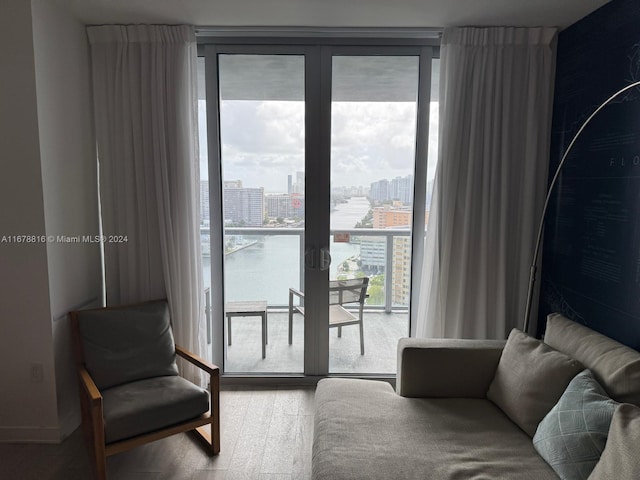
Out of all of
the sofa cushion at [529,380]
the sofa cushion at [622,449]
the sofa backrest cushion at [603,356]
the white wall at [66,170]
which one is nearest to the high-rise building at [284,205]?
the white wall at [66,170]

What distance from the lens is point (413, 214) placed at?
9.64 feet

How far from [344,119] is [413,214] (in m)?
0.88

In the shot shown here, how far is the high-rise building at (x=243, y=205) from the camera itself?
2.96 metres

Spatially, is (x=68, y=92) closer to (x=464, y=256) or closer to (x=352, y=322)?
(x=352, y=322)

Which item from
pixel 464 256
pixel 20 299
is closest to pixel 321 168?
pixel 464 256

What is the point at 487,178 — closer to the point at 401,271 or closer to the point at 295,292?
the point at 401,271

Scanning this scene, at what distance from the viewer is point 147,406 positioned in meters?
2.05

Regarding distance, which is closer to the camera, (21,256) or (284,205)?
(21,256)

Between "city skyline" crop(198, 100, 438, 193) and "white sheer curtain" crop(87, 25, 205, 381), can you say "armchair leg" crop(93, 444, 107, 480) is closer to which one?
"white sheer curtain" crop(87, 25, 205, 381)

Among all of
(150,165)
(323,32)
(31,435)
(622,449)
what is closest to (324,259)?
(150,165)

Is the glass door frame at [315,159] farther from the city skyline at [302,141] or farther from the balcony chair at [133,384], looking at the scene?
the balcony chair at [133,384]

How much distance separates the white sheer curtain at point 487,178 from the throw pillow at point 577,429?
1098 mm

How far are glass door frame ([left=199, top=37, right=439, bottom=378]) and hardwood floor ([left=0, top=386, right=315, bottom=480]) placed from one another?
61 centimetres

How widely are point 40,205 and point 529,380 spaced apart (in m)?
2.75
